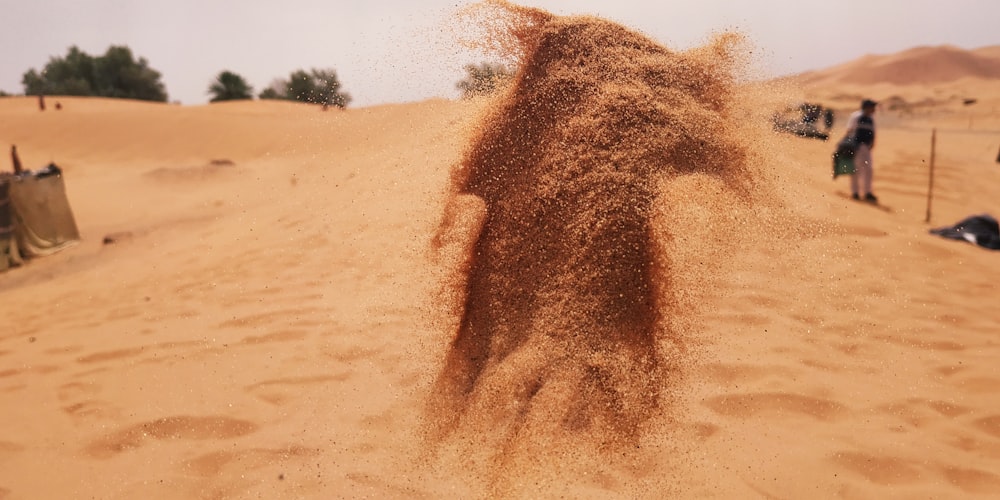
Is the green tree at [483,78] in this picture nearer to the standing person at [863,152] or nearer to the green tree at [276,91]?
the standing person at [863,152]

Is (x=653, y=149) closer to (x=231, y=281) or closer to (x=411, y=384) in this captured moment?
(x=411, y=384)

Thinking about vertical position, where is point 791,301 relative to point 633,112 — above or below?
below

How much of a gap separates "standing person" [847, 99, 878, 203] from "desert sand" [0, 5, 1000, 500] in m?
1.52

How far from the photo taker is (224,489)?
2682 millimetres

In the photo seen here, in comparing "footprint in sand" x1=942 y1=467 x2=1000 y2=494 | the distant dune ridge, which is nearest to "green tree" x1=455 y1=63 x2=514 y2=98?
"footprint in sand" x1=942 y1=467 x2=1000 y2=494

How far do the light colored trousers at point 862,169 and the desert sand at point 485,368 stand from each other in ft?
5.04

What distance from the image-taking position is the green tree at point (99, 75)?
125 ft

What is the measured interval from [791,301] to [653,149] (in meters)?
2.66

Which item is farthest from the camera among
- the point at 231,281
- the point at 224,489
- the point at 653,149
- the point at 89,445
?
the point at 231,281

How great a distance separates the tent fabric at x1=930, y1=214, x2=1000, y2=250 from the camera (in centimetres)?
616

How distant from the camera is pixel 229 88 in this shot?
3469 centimetres

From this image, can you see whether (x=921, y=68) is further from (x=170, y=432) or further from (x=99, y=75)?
(x=170, y=432)

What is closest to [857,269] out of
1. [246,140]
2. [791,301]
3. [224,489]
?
[791,301]

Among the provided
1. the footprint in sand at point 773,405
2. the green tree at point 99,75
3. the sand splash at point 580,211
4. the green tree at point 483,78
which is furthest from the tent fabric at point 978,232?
the green tree at point 99,75
